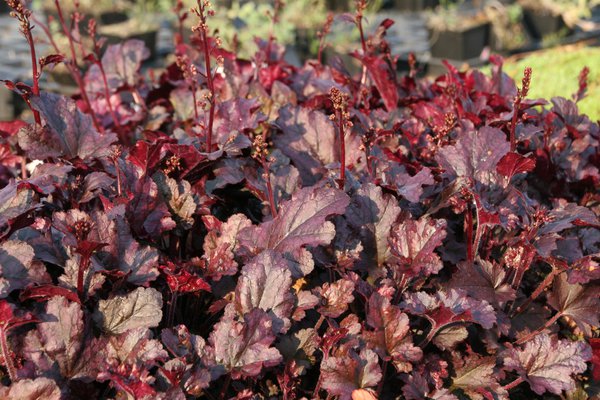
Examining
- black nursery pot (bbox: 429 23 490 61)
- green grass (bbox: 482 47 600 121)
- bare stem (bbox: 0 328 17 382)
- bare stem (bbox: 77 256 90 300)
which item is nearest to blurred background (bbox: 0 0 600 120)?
black nursery pot (bbox: 429 23 490 61)

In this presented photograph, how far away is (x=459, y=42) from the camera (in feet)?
26.0

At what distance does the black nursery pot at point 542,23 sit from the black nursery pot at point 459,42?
1581 mm

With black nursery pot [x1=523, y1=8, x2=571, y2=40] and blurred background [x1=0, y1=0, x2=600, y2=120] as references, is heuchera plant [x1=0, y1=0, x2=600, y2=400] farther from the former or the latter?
black nursery pot [x1=523, y1=8, x2=571, y2=40]

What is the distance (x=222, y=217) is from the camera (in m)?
1.91

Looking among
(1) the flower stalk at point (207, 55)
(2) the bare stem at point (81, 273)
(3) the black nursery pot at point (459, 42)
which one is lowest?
(3) the black nursery pot at point (459, 42)

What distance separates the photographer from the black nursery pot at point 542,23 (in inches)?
368

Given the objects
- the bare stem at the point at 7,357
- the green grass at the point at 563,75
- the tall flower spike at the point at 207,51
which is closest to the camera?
the bare stem at the point at 7,357

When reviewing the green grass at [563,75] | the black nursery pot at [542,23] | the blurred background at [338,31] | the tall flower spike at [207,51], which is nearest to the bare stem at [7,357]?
the tall flower spike at [207,51]

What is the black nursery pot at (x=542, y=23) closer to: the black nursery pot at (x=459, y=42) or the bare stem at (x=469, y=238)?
the black nursery pot at (x=459, y=42)

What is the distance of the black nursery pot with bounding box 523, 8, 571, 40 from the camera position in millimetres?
9359

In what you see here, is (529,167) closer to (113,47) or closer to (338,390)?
(338,390)

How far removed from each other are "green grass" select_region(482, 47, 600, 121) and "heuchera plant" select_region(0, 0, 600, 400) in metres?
2.04

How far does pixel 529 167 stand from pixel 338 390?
0.72m

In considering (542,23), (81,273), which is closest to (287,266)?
(81,273)
